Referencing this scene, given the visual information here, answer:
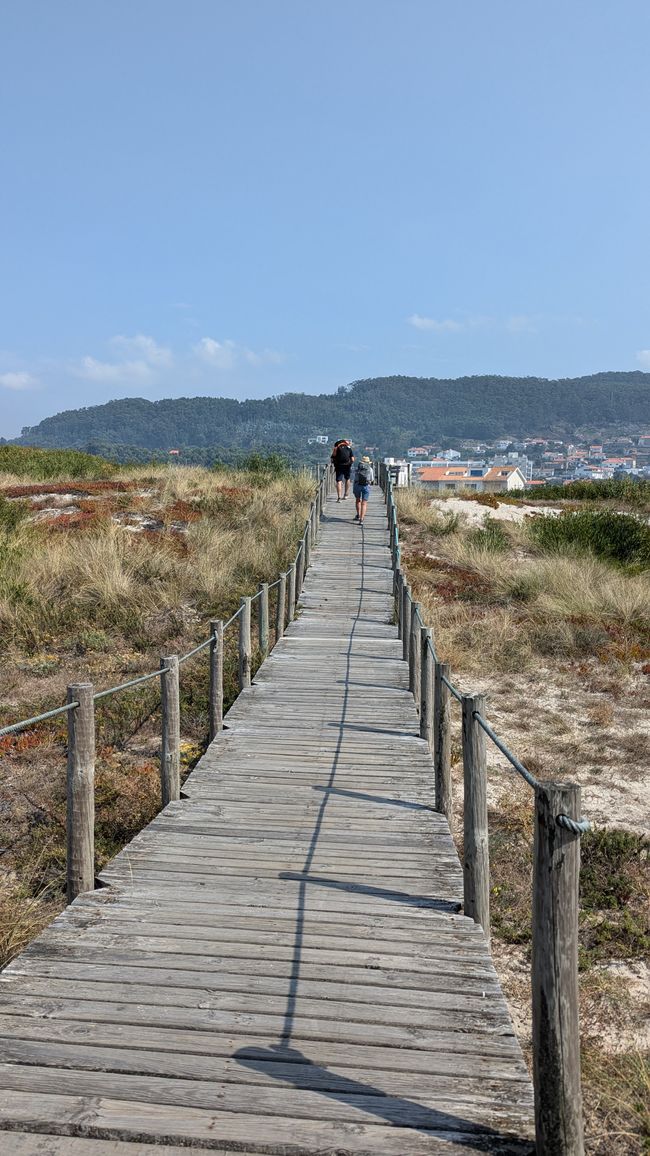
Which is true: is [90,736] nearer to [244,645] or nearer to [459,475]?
[244,645]

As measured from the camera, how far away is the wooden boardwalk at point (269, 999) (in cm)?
276

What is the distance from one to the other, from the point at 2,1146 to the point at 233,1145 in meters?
0.73

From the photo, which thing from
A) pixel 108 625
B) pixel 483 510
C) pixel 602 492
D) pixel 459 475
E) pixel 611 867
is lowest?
pixel 611 867

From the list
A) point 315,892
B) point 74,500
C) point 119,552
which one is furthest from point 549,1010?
point 74,500

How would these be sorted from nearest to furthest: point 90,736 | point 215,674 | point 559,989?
point 559,989 → point 90,736 → point 215,674

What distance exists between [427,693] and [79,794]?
4102mm

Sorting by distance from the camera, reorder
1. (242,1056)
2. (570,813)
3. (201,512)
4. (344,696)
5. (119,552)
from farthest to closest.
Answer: (201,512) < (119,552) < (344,696) < (242,1056) < (570,813)

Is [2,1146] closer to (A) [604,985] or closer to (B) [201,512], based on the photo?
(A) [604,985]

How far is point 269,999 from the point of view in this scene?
11.6 ft

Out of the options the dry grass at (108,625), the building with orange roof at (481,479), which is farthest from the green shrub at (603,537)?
the building with orange roof at (481,479)

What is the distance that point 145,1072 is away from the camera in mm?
3002

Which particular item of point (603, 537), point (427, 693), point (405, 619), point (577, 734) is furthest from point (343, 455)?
point (427, 693)

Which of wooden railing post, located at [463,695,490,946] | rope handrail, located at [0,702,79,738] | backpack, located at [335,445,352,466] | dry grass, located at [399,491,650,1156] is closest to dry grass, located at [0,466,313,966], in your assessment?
rope handrail, located at [0,702,79,738]

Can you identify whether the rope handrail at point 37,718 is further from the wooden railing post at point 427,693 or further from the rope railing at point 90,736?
the wooden railing post at point 427,693
